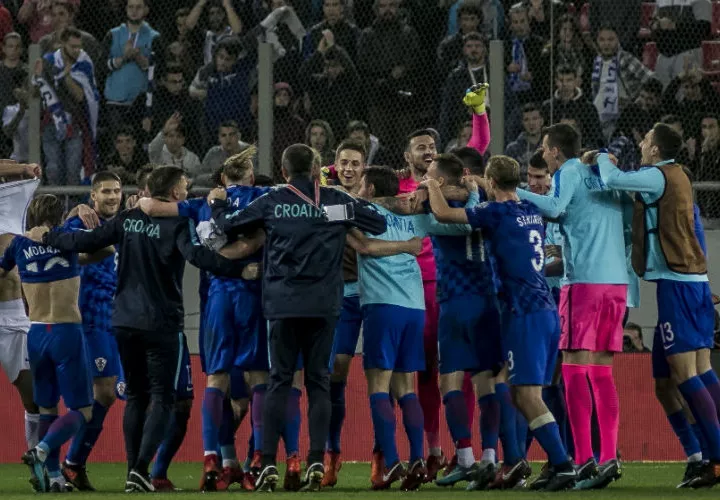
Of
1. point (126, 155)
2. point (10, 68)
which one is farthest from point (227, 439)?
point (10, 68)

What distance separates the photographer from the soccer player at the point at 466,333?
9336mm

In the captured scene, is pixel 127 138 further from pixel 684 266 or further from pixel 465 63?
pixel 684 266

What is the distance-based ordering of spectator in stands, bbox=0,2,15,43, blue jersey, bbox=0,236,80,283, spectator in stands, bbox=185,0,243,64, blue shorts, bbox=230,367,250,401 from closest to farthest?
blue shorts, bbox=230,367,250,401 < blue jersey, bbox=0,236,80,283 < spectator in stands, bbox=185,0,243,64 < spectator in stands, bbox=0,2,15,43

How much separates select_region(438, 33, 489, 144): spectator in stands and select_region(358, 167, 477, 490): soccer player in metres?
3.83

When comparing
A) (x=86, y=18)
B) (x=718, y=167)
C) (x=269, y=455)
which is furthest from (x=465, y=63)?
(x=269, y=455)

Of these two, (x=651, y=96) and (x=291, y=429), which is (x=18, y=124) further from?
(x=651, y=96)

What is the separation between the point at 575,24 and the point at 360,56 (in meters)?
1.97

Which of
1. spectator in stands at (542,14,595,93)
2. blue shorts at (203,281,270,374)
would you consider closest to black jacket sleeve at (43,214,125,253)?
blue shorts at (203,281,270,374)

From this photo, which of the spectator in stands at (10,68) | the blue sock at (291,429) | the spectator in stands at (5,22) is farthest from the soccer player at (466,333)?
the spectator in stands at (5,22)

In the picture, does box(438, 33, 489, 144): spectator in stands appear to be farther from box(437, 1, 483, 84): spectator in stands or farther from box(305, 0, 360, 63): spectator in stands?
box(305, 0, 360, 63): spectator in stands

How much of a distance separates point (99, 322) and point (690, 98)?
5956 mm

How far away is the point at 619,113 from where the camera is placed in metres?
13.2

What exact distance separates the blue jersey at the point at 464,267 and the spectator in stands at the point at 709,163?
3.92 m

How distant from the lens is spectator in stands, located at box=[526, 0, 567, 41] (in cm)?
1314
